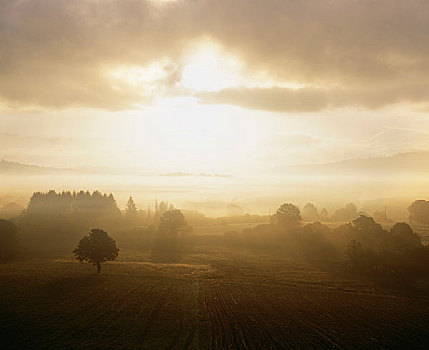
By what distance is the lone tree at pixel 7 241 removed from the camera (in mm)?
91688

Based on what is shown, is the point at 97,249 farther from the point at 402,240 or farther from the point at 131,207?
the point at 131,207

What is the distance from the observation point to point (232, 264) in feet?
285

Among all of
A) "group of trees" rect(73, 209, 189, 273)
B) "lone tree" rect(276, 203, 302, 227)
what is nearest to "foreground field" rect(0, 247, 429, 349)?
"group of trees" rect(73, 209, 189, 273)

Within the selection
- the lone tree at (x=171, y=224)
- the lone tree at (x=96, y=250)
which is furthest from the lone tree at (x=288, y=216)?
the lone tree at (x=96, y=250)

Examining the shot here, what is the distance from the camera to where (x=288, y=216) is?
431ft

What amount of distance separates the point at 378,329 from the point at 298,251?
2637 inches

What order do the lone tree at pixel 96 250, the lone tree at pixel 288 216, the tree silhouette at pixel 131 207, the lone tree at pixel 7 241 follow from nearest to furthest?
the lone tree at pixel 96 250 < the lone tree at pixel 7 241 < the lone tree at pixel 288 216 < the tree silhouette at pixel 131 207

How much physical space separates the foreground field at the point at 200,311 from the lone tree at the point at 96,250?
3.15 metres

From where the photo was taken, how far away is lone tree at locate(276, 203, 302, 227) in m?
130

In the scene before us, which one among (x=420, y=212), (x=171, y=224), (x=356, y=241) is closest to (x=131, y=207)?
(x=171, y=224)

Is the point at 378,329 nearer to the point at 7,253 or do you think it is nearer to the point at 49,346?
the point at 49,346

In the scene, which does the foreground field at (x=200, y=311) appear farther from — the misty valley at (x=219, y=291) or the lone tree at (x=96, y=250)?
the lone tree at (x=96, y=250)

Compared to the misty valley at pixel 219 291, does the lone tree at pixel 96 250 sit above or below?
above

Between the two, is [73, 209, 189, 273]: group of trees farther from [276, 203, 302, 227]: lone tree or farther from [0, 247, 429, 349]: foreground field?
[276, 203, 302, 227]: lone tree
